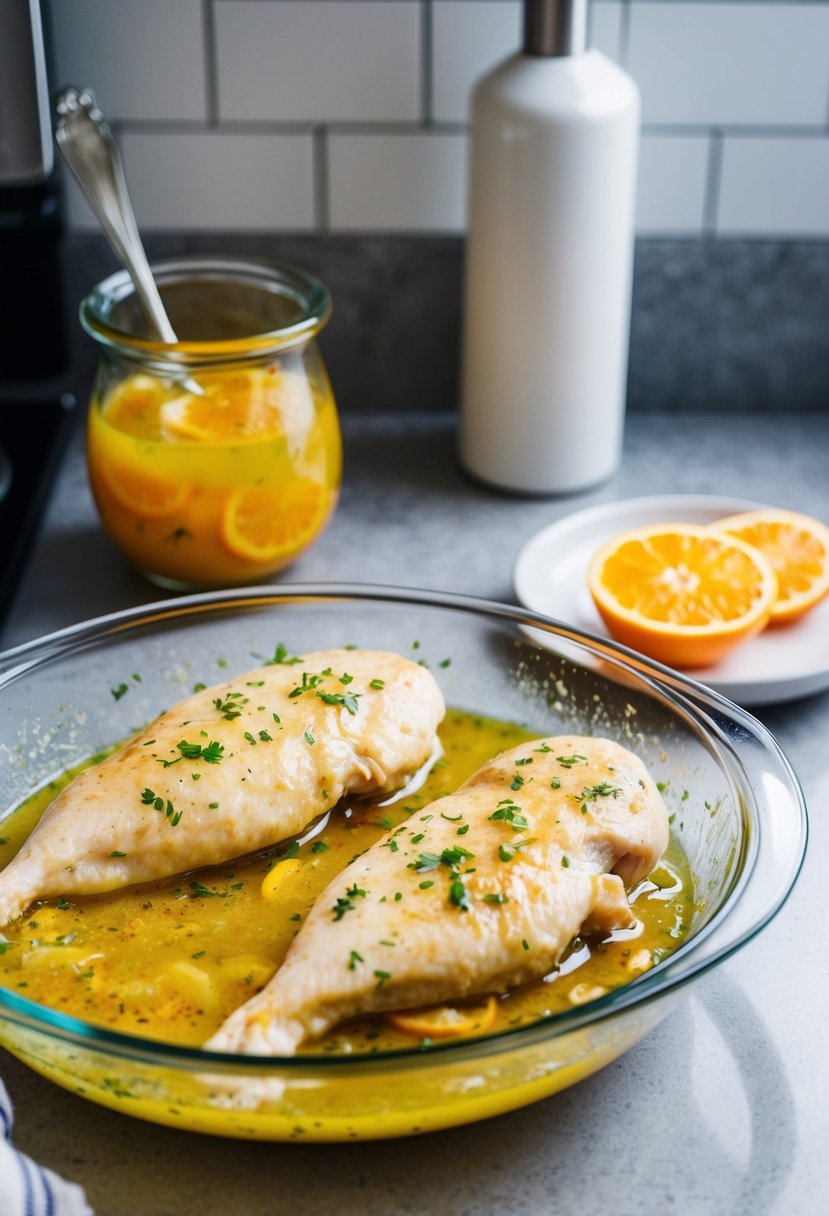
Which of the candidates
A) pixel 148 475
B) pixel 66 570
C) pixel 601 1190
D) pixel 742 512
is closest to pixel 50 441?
pixel 66 570

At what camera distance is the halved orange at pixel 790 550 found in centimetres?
133

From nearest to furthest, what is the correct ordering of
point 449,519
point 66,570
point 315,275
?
point 66,570
point 449,519
point 315,275

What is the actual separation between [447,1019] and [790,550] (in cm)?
73

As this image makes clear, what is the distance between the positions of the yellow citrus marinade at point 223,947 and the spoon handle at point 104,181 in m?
0.55

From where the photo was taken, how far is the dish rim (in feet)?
2.28

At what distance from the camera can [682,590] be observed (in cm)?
130

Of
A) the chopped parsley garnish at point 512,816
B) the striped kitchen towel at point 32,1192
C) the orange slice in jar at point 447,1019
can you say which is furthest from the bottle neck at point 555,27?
the striped kitchen towel at point 32,1192

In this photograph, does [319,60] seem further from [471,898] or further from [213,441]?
[471,898]

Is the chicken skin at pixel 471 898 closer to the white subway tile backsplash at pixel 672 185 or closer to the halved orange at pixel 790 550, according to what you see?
the halved orange at pixel 790 550

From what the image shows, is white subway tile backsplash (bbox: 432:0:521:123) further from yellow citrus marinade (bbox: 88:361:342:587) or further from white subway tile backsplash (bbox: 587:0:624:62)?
yellow citrus marinade (bbox: 88:361:342:587)

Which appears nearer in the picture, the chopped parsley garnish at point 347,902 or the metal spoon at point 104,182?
the chopped parsley garnish at point 347,902

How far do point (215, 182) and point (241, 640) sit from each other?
714 millimetres

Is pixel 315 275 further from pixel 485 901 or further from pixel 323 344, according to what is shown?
pixel 485 901

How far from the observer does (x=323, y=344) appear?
5.77 ft
